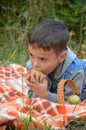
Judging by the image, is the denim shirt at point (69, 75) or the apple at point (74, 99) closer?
the apple at point (74, 99)

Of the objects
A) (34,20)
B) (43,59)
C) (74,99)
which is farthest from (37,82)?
(34,20)

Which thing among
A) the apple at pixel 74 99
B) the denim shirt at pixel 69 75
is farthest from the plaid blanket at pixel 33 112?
the denim shirt at pixel 69 75

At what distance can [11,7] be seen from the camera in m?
6.44

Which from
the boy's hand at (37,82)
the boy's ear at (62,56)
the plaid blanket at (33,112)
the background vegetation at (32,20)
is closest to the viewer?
the plaid blanket at (33,112)

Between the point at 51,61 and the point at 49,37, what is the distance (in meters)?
0.16

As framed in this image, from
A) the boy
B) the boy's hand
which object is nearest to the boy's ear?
the boy

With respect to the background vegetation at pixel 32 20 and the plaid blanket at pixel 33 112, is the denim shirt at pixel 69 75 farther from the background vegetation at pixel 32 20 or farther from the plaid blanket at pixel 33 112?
the background vegetation at pixel 32 20

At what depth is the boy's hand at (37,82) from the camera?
3.35 meters

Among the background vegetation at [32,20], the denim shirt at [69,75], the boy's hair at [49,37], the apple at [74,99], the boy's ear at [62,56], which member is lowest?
the background vegetation at [32,20]

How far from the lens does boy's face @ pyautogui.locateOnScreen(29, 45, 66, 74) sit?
11.1 ft

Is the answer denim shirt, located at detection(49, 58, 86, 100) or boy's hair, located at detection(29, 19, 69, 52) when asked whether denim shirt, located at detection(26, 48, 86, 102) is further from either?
boy's hair, located at detection(29, 19, 69, 52)

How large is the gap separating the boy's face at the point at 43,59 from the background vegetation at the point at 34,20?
1760mm

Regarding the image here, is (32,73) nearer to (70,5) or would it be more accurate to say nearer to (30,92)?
(30,92)

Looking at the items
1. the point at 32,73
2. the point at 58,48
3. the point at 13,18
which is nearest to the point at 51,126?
the point at 32,73
